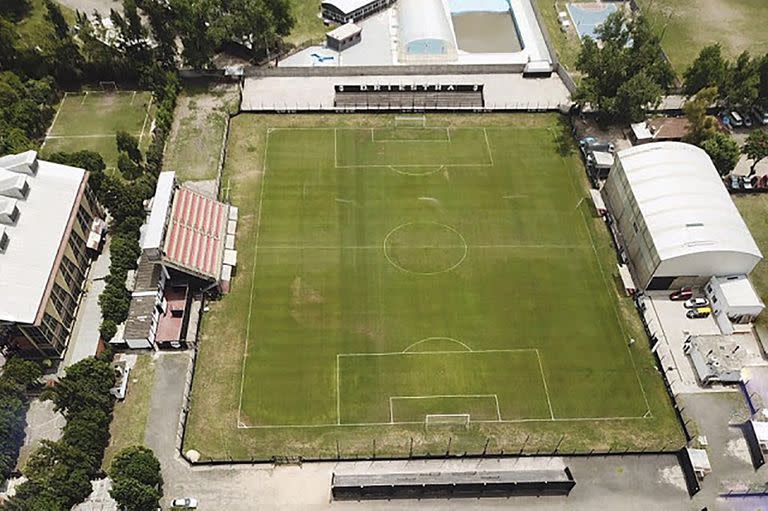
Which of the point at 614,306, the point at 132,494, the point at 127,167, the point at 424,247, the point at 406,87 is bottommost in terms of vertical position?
the point at 132,494

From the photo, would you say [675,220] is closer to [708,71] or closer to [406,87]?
[708,71]

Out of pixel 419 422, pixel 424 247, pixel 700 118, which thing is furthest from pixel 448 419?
pixel 700 118

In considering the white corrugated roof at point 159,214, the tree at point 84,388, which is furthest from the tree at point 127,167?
the tree at point 84,388

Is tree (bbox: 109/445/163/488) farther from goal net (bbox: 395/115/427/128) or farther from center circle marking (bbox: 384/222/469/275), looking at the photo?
goal net (bbox: 395/115/427/128)

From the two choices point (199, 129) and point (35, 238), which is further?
point (199, 129)

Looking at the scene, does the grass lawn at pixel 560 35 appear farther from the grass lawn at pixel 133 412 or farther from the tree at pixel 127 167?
the grass lawn at pixel 133 412

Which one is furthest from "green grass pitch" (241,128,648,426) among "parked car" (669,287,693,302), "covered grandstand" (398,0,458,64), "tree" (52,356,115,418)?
"covered grandstand" (398,0,458,64)
